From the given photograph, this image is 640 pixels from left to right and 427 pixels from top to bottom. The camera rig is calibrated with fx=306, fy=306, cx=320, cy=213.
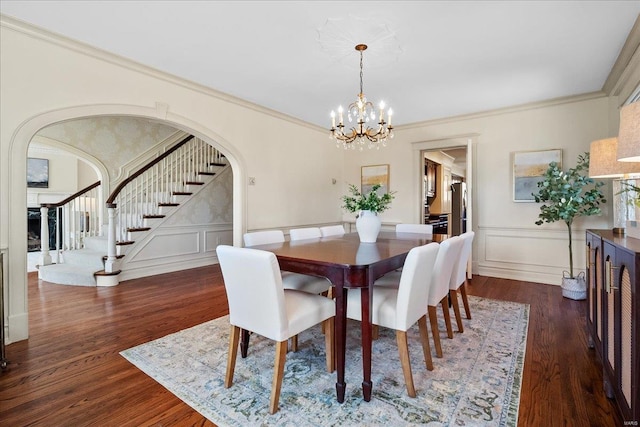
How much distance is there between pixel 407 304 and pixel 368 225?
1149 mm

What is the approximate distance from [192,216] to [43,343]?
3242 mm

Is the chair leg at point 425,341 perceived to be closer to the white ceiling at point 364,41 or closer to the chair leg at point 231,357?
the chair leg at point 231,357

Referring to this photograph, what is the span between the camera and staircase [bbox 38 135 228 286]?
4.32 metres

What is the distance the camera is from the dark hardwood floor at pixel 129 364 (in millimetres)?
1635

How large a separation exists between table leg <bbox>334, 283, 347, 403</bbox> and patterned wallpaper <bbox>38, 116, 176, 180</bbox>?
219 inches

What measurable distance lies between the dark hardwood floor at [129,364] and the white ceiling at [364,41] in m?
2.54

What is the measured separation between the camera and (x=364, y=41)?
106 inches

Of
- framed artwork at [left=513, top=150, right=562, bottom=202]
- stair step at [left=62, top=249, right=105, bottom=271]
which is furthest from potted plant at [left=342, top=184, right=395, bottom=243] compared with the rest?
stair step at [left=62, top=249, right=105, bottom=271]

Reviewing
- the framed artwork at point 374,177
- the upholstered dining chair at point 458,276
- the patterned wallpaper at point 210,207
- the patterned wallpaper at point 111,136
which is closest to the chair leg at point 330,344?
the upholstered dining chair at point 458,276

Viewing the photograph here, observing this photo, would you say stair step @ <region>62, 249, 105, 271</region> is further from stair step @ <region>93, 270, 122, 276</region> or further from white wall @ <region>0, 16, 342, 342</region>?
white wall @ <region>0, 16, 342, 342</region>

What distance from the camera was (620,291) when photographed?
1.43 metres

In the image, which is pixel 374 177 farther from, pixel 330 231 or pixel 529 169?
pixel 330 231

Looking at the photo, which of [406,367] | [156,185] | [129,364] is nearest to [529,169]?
[406,367]

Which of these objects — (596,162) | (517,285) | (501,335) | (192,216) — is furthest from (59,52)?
(517,285)
